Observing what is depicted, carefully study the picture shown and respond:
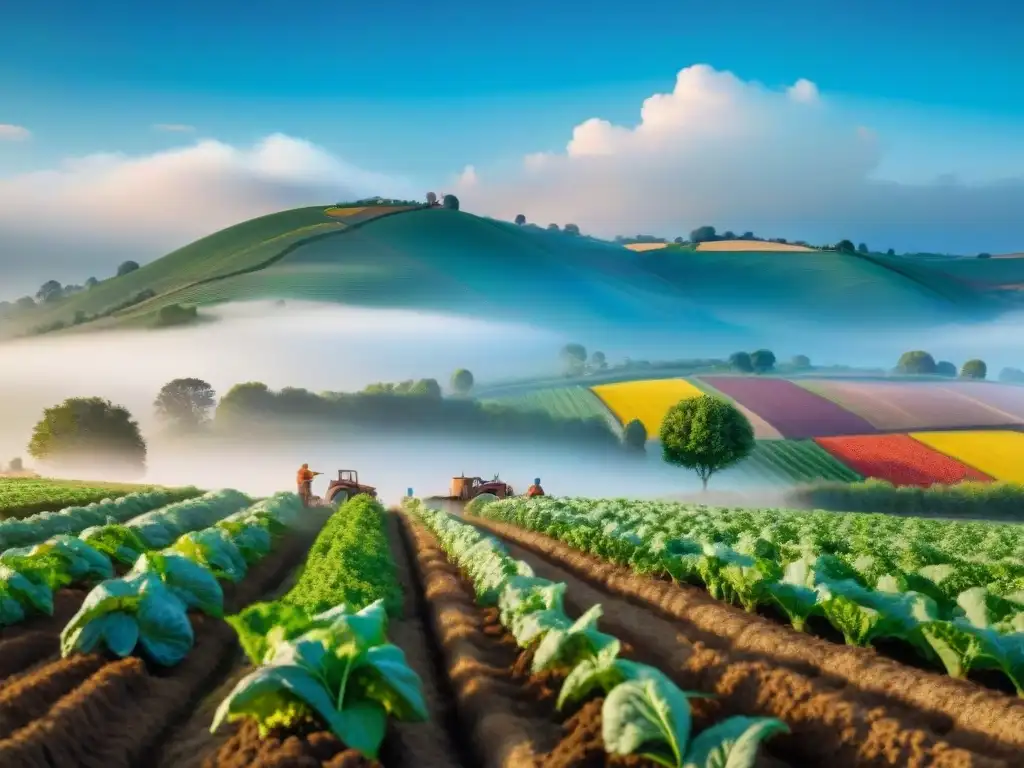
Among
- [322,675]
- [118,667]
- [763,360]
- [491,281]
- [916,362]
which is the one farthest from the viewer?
[491,281]

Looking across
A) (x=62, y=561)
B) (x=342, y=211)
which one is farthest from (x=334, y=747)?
(x=342, y=211)

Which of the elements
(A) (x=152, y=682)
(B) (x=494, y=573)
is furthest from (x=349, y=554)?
(A) (x=152, y=682)

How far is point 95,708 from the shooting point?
281 inches

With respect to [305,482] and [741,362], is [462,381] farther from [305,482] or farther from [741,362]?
[305,482]

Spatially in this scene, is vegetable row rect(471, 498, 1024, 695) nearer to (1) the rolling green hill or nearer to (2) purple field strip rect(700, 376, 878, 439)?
(2) purple field strip rect(700, 376, 878, 439)

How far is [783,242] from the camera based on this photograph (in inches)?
4970

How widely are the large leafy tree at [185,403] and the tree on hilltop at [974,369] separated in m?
68.8

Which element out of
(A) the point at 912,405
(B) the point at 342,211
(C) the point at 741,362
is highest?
(B) the point at 342,211

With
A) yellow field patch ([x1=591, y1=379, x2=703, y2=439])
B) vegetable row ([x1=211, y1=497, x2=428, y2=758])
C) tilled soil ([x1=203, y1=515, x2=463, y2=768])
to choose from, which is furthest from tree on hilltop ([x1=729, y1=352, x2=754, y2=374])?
vegetable row ([x1=211, y1=497, x2=428, y2=758])

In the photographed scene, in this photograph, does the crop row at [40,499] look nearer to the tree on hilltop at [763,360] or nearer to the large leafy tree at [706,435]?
the large leafy tree at [706,435]

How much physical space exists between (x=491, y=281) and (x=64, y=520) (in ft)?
320

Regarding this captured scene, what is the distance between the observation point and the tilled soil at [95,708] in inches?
249

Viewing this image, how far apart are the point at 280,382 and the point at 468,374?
19900 mm

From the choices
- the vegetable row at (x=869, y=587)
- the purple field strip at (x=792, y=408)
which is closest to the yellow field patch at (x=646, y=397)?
the purple field strip at (x=792, y=408)
